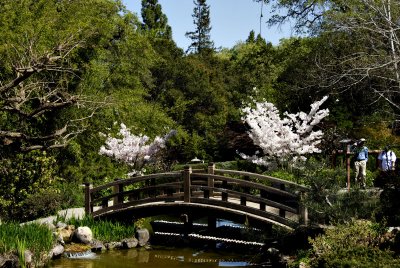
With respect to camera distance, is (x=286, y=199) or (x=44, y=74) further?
(x=44, y=74)

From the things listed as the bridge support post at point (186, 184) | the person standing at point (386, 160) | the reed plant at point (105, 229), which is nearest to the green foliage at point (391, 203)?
the bridge support post at point (186, 184)

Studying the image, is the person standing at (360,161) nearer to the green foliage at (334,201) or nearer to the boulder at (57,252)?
the green foliage at (334,201)

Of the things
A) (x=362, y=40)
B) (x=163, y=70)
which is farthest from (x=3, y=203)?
(x=163, y=70)

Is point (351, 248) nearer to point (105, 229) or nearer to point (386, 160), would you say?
point (105, 229)

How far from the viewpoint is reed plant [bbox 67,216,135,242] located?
16422 millimetres

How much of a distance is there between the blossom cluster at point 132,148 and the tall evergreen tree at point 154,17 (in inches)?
1263

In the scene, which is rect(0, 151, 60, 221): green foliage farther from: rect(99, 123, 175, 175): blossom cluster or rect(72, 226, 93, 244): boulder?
rect(99, 123, 175, 175): blossom cluster

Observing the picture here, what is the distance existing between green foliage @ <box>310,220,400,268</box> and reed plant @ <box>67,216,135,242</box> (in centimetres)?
653

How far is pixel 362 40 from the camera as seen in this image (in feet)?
82.1

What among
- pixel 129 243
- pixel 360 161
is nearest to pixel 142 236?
pixel 129 243

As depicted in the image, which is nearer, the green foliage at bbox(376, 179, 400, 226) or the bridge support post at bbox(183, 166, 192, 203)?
the green foliage at bbox(376, 179, 400, 226)

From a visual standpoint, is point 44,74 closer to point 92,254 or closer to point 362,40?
point 92,254

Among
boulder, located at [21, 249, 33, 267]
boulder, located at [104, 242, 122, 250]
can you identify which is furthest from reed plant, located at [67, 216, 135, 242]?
boulder, located at [21, 249, 33, 267]

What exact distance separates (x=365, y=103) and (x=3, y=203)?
51.6 ft
